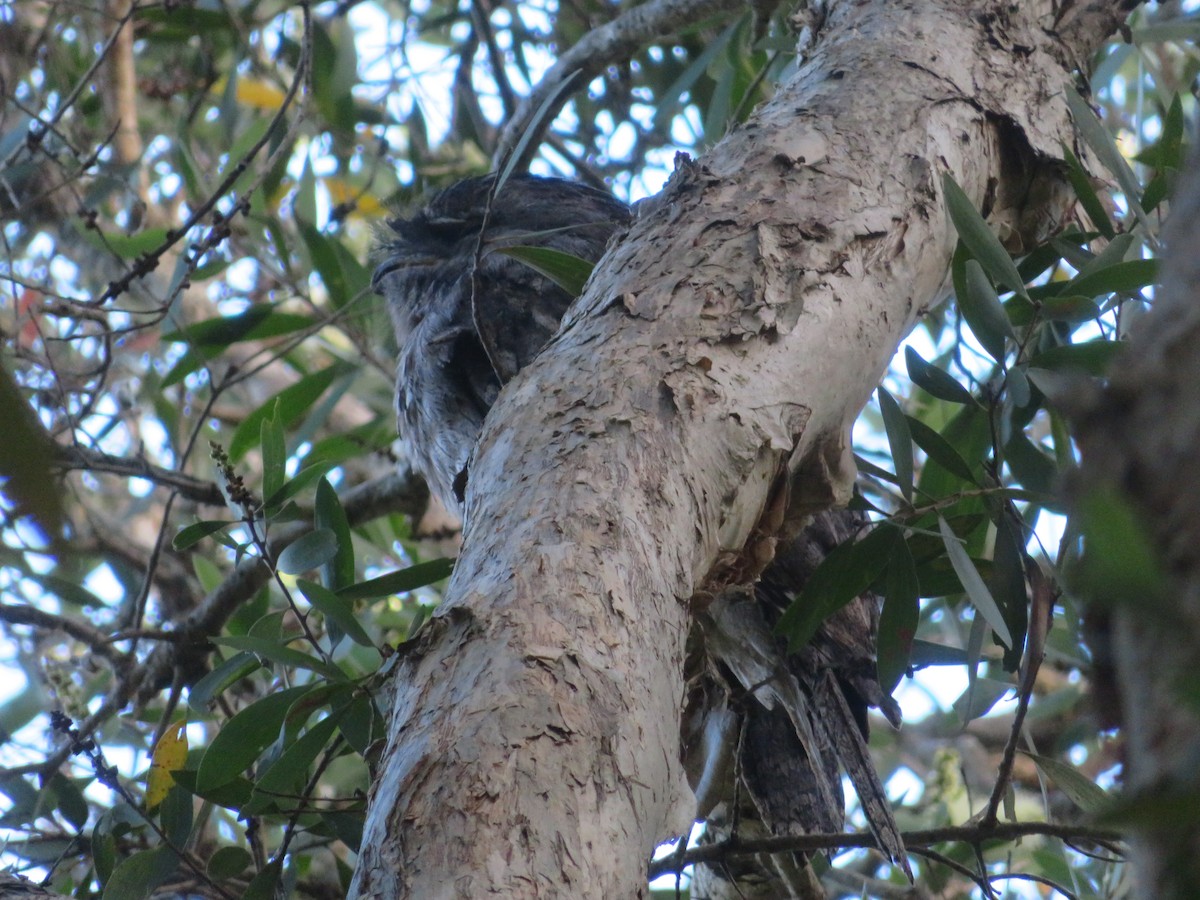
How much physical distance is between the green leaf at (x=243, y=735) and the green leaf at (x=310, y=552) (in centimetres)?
21

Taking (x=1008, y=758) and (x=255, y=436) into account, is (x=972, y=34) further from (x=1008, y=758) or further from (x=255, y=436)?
(x=255, y=436)

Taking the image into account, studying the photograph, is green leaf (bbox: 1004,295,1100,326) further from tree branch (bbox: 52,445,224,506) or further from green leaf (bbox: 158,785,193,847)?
tree branch (bbox: 52,445,224,506)

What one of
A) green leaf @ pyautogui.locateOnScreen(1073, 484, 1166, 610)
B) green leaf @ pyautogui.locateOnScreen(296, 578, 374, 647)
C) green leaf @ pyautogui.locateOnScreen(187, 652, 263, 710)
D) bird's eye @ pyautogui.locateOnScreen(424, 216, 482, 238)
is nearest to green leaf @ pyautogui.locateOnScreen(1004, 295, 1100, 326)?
green leaf @ pyautogui.locateOnScreen(296, 578, 374, 647)

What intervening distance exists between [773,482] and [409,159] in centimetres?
299

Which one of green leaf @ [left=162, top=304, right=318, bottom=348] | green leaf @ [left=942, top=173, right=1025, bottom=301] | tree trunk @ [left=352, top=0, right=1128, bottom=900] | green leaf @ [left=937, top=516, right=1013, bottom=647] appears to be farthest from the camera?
green leaf @ [left=162, top=304, right=318, bottom=348]

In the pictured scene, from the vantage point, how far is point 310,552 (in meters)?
1.63

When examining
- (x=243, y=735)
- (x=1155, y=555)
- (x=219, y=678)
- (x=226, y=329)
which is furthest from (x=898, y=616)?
(x=226, y=329)

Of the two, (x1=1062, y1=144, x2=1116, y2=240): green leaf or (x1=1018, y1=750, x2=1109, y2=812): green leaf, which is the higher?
(x1=1062, y1=144, x2=1116, y2=240): green leaf

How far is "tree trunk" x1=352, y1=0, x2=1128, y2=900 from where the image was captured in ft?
2.48

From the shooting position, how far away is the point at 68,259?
164 inches

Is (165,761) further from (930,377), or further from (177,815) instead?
(930,377)

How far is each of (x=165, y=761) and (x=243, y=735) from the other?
0.25 meters

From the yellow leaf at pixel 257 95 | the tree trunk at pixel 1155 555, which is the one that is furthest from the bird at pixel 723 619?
the yellow leaf at pixel 257 95

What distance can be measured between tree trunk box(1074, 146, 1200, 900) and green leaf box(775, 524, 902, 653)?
1.04 meters
